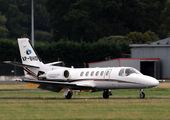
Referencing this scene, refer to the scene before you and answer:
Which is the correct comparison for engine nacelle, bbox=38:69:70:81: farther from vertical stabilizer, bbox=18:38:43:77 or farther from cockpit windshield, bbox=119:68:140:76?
cockpit windshield, bbox=119:68:140:76

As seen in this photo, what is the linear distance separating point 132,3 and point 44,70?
226ft

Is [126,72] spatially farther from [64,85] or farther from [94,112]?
[94,112]

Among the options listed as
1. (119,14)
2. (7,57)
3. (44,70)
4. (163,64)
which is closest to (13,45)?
(7,57)

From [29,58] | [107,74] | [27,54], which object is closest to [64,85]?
[107,74]

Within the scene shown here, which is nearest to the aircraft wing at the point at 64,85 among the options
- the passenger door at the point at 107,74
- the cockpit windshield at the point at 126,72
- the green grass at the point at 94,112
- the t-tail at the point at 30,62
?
the passenger door at the point at 107,74

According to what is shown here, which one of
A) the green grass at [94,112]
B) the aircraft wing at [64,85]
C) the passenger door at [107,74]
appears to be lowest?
the green grass at [94,112]

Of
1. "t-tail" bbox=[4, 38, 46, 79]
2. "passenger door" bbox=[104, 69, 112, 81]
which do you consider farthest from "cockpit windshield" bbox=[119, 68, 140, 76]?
"t-tail" bbox=[4, 38, 46, 79]

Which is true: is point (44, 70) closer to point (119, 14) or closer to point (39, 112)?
point (39, 112)

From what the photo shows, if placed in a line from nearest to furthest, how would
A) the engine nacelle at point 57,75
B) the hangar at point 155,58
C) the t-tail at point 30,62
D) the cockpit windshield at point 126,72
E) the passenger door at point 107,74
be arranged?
the cockpit windshield at point 126,72, the passenger door at point 107,74, the engine nacelle at point 57,75, the t-tail at point 30,62, the hangar at point 155,58

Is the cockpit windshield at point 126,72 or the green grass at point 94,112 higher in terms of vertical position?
the cockpit windshield at point 126,72

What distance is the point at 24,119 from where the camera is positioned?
16.0 metres

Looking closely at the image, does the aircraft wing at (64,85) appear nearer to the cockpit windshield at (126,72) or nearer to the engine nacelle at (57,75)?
the engine nacelle at (57,75)

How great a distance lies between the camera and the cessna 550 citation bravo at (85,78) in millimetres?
25984

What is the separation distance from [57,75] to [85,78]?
7.07 ft
